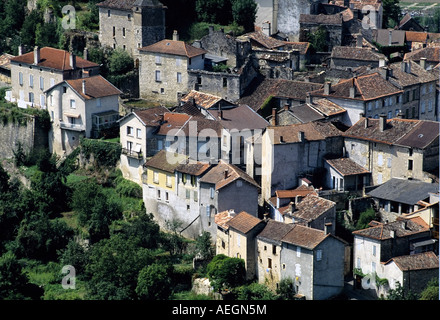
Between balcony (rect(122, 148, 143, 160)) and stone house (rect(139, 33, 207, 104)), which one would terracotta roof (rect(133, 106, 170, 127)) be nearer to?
balcony (rect(122, 148, 143, 160))

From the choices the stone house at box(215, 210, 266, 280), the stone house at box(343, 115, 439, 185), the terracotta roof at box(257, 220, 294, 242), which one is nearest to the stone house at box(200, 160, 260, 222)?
the stone house at box(215, 210, 266, 280)

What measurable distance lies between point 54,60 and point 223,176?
17.8 metres

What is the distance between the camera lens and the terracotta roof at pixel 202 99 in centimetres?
5037

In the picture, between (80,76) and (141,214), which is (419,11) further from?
(141,214)

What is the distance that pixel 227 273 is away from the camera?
1544 inches

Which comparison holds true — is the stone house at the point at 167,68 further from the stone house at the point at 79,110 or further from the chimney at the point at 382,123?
the chimney at the point at 382,123

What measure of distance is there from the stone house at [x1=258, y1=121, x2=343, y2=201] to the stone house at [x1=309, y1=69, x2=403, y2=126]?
3971 millimetres

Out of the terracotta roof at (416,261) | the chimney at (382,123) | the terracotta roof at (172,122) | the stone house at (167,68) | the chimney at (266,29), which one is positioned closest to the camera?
the terracotta roof at (416,261)

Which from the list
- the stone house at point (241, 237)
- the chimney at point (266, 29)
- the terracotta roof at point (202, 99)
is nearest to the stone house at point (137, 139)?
the terracotta roof at point (202, 99)

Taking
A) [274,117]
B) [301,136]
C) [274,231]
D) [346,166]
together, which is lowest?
[274,231]

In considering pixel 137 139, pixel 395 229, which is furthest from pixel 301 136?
pixel 137 139

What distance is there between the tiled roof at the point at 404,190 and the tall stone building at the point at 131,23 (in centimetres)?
2236

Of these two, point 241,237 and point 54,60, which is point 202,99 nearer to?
point 54,60

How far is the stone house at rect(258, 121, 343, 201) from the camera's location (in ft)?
145
